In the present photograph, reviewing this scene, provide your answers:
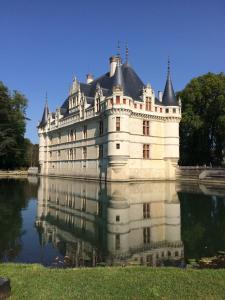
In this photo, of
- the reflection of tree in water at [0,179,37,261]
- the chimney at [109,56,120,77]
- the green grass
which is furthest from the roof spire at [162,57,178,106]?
the green grass

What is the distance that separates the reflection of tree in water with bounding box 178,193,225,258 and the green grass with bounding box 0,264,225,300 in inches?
101

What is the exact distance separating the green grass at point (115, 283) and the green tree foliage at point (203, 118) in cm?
3678

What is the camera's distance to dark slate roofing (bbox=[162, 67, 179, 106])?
37906 millimetres

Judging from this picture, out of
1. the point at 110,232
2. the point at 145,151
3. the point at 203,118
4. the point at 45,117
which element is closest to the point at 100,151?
the point at 145,151

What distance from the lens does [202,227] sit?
11.4 m

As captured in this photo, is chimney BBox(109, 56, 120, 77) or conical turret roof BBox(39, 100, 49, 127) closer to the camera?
chimney BBox(109, 56, 120, 77)

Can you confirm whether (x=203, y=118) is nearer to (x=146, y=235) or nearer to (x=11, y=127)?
(x=11, y=127)

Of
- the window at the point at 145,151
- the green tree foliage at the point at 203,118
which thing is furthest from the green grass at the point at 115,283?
the green tree foliage at the point at 203,118

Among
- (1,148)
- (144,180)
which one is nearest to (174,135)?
(144,180)

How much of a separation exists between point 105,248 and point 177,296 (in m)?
4.30

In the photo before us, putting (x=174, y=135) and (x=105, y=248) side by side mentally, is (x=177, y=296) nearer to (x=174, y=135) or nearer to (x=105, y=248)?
(x=105, y=248)

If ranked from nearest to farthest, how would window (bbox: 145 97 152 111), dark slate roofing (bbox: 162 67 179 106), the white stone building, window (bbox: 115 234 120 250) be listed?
window (bbox: 115 234 120 250)
the white stone building
window (bbox: 145 97 152 111)
dark slate roofing (bbox: 162 67 179 106)

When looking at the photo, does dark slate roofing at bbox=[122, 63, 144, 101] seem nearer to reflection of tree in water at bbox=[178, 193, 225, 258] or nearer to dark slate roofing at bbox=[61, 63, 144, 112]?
dark slate roofing at bbox=[61, 63, 144, 112]

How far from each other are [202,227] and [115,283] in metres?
6.81
